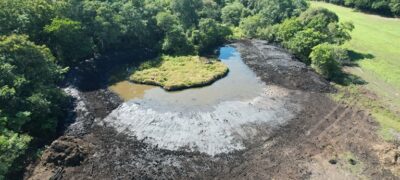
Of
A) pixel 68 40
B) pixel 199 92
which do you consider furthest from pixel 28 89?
pixel 199 92

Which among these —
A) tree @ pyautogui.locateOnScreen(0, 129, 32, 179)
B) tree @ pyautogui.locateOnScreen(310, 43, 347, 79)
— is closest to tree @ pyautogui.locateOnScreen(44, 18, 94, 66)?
tree @ pyautogui.locateOnScreen(0, 129, 32, 179)

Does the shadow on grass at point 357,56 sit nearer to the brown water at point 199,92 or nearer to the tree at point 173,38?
the brown water at point 199,92

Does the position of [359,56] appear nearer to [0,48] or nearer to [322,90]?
[322,90]

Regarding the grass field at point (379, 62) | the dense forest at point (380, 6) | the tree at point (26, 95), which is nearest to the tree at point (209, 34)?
the grass field at point (379, 62)

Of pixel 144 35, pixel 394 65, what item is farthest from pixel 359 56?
pixel 144 35

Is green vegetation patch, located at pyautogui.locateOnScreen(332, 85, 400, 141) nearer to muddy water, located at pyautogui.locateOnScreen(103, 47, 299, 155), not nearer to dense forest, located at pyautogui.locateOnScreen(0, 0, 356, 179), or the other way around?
dense forest, located at pyautogui.locateOnScreen(0, 0, 356, 179)

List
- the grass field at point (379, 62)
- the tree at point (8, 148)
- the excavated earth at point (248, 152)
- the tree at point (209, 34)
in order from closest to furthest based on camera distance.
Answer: the tree at point (8, 148) → the excavated earth at point (248, 152) → the grass field at point (379, 62) → the tree at point (209, 34)

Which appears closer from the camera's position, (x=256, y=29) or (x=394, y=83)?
(x=394, y=83)
